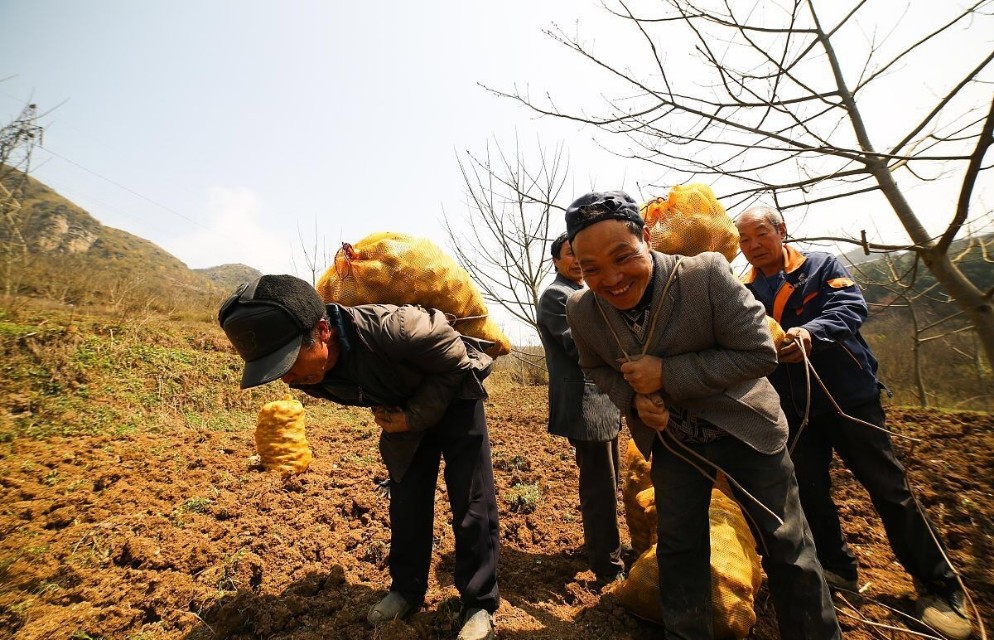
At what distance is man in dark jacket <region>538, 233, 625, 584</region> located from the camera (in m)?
2.49

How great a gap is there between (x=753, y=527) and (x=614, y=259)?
1.19 metres

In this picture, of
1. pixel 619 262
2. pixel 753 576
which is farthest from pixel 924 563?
pixel 619 262

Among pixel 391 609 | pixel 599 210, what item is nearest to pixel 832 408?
pixel 599 210

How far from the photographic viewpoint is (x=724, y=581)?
1869 mm

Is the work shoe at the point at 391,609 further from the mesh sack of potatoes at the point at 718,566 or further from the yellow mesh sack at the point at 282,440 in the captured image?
the yellow mesh sack at the point at 282,440

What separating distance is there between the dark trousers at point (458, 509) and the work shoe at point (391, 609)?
1.3 inches

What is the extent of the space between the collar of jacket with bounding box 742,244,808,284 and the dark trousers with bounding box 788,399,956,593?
804 mm

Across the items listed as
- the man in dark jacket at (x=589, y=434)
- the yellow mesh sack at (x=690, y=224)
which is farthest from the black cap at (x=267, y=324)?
the yellow mesh sack at (x=690, y=224)

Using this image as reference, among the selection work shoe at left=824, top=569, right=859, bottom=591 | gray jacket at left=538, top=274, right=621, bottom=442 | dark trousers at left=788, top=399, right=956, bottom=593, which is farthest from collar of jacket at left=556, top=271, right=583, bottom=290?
work shoe at left=824, top=569, right=859, bottom=591

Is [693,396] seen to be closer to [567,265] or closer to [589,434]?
[589,434]

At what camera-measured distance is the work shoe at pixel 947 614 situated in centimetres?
187

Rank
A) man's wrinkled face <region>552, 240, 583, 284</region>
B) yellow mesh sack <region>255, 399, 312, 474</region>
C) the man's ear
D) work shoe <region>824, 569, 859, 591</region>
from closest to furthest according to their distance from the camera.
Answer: the man's ear
work shoe <region>824, 569, 859, 591</region>
man's wrinkled face <region>552, 240, 583, 284</region>
yellow mesh sack <region>255, 399, 312, 474</region>

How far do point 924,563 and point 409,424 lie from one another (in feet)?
8.22

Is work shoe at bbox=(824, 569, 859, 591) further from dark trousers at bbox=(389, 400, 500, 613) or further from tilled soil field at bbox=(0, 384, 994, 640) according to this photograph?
dark trousers at bbox=(389, 400, 500, 613)
